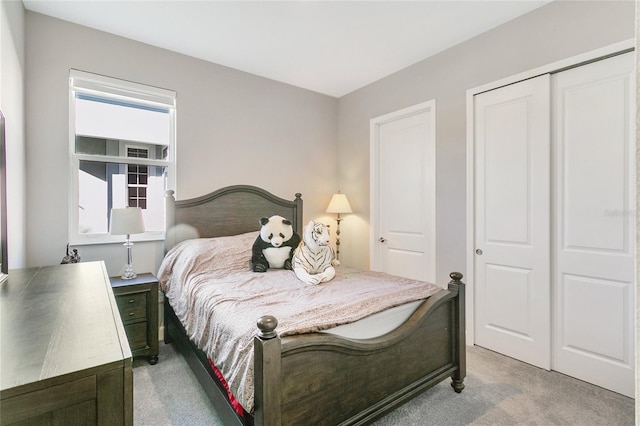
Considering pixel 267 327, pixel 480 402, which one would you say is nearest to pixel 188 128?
pixel 267 327

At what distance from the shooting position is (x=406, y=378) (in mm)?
1768

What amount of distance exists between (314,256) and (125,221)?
4.88 ft

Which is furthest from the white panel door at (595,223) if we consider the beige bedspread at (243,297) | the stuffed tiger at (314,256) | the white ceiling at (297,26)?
the stuffed tiger at (314,256)

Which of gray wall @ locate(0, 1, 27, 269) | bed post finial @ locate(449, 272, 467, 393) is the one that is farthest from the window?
bed post finial @ locate(449, 272, 467, 393)

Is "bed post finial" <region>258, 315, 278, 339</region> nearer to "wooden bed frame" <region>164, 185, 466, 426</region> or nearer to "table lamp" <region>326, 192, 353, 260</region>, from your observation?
"wooden bed frame" <region>164, 185, 466, 426</region>

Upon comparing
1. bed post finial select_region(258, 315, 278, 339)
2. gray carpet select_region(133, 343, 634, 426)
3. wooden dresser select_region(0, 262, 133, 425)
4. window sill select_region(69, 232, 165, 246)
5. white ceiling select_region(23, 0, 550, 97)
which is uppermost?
white ceiling select_region(23, 0, 550, 97)

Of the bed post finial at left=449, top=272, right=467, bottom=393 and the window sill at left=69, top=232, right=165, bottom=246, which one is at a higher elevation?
the window sill at left=69, top=232, right=165, bottom=246

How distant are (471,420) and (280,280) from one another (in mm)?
1441

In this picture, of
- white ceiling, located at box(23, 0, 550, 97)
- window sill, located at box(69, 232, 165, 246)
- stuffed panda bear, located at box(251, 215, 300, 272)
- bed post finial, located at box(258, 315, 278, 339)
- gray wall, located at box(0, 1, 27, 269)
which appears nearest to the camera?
bed post finial, located at box(258, 315, 278, 339)

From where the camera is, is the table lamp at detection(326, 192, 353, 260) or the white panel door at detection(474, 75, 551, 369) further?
the table lamp at detection(326, 192, 353, 260)

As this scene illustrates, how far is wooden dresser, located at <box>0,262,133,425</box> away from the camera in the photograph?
0.65 metres

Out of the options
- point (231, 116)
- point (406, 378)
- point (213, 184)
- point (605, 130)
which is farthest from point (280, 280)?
point (605, 130)

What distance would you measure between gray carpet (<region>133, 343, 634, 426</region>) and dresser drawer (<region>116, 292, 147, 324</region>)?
0.38 m

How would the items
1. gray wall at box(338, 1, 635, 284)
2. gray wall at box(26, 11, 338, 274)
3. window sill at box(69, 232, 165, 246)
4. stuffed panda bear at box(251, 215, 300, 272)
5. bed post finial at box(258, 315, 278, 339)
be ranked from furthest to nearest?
stuffed panda bear at box(251, 215, 300, 272) < window sill at box(69, 232, 165, 246) < gray wall at box(26, 11, 338, 274) < gray wall at box(338, 1, 635, 284) < bed post finial at box(258, 315, 278, 339)
